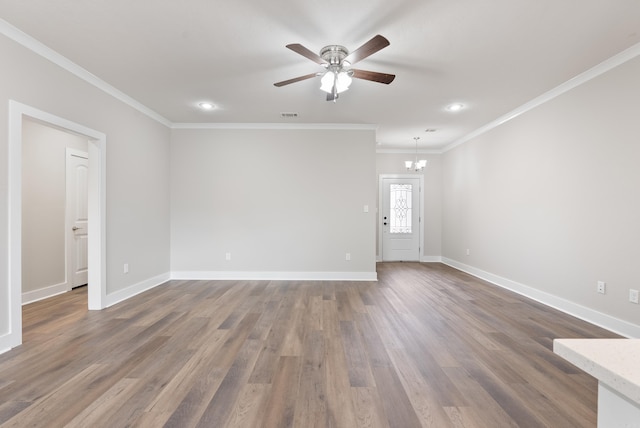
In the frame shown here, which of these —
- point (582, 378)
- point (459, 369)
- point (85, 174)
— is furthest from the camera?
point (85, 174)

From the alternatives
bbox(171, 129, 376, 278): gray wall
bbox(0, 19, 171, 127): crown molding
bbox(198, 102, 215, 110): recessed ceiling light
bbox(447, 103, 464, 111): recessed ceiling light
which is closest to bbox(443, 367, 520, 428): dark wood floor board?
bbox(171, 129, 376, 278): gray wall

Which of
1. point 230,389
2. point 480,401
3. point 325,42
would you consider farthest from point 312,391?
point 325,42

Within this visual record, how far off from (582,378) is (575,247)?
1.88 m

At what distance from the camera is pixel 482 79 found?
3422 mm

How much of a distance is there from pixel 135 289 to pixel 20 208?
1.94m

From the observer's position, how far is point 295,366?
224 cm

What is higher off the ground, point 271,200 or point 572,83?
point 572,83

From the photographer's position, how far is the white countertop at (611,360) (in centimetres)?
48

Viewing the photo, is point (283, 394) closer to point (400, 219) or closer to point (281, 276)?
point (281, 276)

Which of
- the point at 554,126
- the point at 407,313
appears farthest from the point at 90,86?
the point at 554,126

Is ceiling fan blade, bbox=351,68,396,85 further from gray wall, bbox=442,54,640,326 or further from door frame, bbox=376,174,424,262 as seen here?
door frame, bbox=376,174,424,262

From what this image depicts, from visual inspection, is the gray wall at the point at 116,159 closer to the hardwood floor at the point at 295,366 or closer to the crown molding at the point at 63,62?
the crown molding at the point at 63,62

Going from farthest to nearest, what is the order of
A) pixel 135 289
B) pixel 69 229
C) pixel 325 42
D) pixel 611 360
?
Result: pixel 69 229 < pixel 135 289 < pixel 325 42 < pixel 611 360

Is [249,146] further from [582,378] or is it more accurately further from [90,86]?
[582,378]
